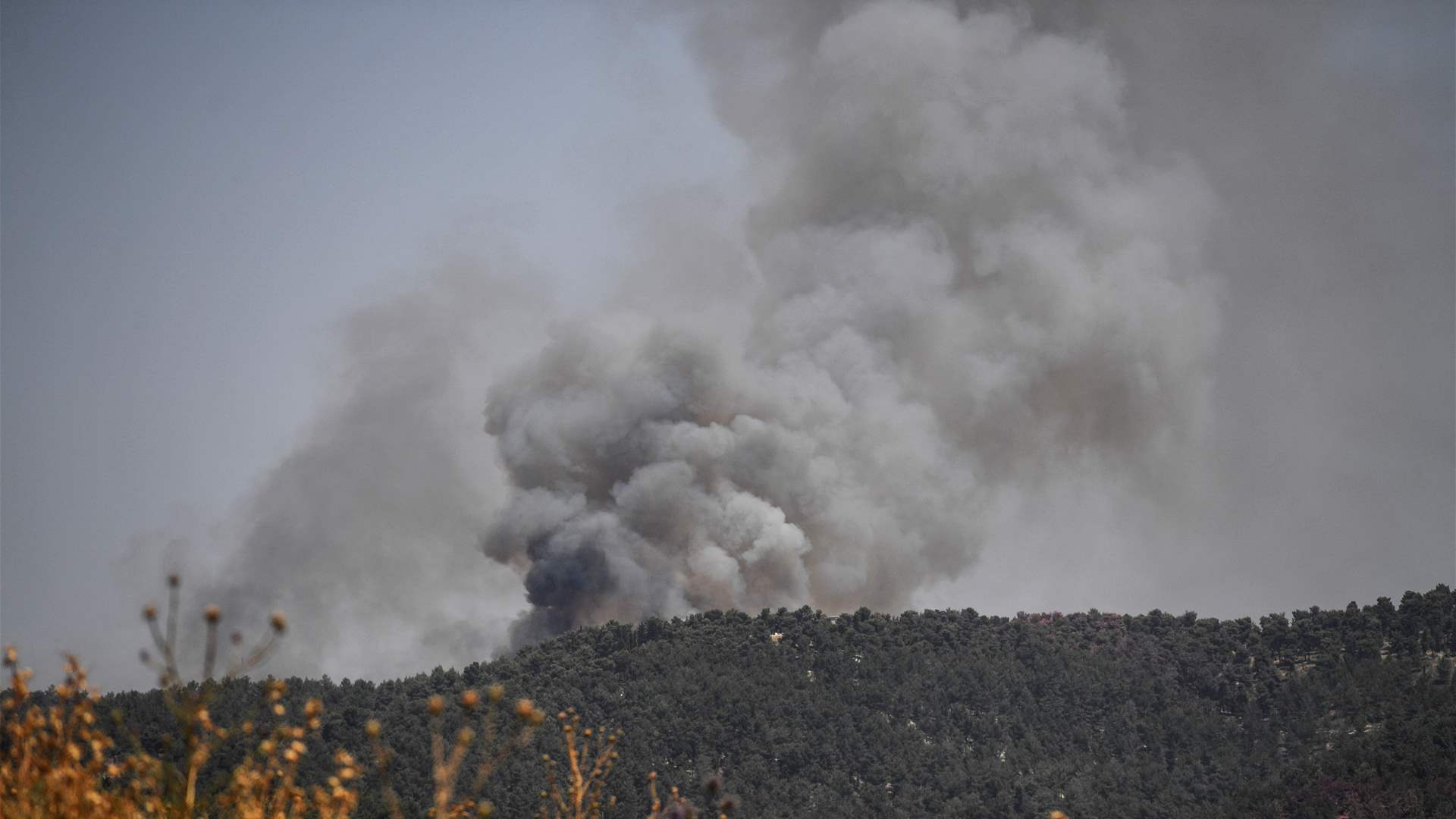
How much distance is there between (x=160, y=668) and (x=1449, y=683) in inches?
Answer: 2163

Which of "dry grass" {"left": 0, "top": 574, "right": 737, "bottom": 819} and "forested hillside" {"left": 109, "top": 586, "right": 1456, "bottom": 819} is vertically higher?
"forested hillside" {"left": 109, "top": 586, "right": 1456, "bottom": 819}

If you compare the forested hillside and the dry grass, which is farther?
the forested hillside

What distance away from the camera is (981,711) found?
5525 cm

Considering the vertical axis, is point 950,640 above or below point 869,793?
above

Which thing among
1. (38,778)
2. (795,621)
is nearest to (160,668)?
(38,778)

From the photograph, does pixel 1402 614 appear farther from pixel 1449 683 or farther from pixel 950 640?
pixel 950 640

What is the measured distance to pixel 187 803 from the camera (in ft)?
18.9

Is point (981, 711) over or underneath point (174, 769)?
over

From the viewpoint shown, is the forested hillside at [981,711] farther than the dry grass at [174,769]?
Yes

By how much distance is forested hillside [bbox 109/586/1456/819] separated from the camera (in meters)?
45.8

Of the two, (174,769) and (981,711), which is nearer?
(174,769)

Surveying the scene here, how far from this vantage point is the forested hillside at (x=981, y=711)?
45844 mm

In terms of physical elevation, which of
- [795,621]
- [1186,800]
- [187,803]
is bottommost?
[187,803]

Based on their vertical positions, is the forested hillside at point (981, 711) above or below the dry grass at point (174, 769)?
above
